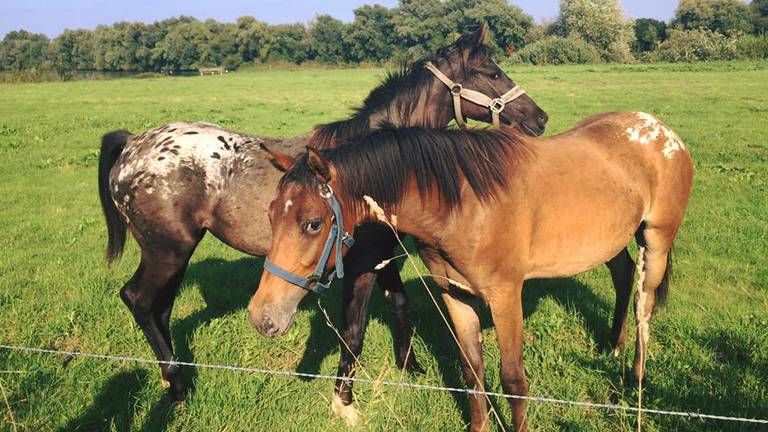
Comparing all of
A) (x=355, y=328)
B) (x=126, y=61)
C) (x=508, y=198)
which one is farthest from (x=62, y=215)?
(x=126, y=61)

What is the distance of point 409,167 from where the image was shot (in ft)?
8.75

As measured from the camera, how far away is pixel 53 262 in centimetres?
580

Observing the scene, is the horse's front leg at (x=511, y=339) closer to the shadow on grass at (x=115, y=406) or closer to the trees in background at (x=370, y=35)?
the shadow on grass at (x=115, y=406)

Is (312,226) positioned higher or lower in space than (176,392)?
higher

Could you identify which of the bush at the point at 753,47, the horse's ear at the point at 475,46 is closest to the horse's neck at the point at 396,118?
the horse's ear at the point at 475,46

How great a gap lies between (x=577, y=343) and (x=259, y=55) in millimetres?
79379

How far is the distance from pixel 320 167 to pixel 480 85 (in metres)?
2.56

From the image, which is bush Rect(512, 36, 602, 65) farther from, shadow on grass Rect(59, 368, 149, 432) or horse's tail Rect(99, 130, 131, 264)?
shadow on grass Rect(59, 368, 149, 432)

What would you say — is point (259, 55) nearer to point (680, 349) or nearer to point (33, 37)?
point (33, 37)

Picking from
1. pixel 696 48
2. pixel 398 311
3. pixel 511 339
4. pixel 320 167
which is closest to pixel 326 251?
pixel 320 167

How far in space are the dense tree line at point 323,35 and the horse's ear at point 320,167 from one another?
2392 inches

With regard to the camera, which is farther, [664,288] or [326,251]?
[664,288]

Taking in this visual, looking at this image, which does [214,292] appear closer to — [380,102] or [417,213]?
[380,102]

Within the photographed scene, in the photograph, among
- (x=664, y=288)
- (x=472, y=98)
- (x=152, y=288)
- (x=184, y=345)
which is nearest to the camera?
(x=152, y=288)
